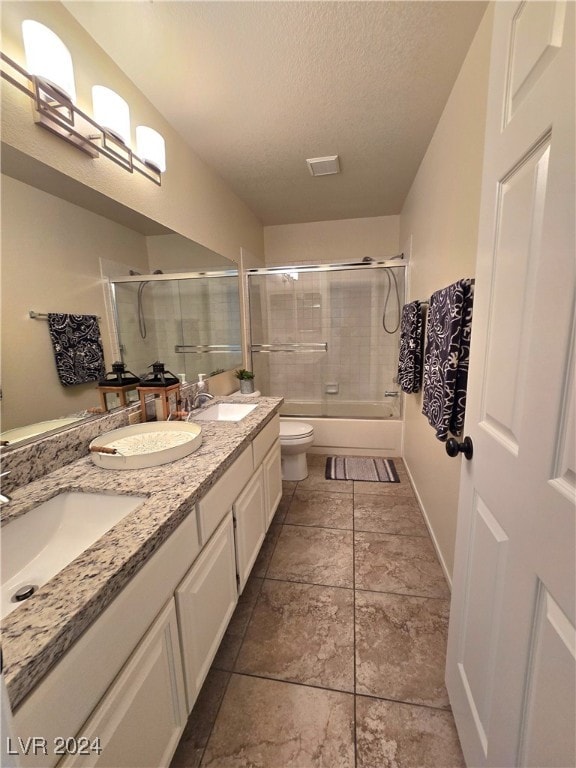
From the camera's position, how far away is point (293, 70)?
1387 mm

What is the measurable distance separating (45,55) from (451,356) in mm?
1715

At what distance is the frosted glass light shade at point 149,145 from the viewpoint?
4.60ft

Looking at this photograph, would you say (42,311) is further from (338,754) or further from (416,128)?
(416,128)

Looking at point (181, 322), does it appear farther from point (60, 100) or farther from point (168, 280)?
A: point (60, 100)

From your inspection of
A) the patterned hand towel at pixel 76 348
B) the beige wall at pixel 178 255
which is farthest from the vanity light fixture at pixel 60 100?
the patterned hand towel at pixel 76 348

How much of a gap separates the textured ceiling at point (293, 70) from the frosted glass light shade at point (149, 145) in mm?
236

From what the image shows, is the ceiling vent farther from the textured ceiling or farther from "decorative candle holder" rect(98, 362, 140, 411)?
"decorative candle holder" rect(98, 362, 140, 411)

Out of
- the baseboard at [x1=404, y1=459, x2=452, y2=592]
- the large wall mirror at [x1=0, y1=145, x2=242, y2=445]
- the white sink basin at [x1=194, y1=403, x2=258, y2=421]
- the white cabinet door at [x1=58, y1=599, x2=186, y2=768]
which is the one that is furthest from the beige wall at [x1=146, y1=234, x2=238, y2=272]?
the baseboard at [x1=404, y1=459, x2=452, y2=592]

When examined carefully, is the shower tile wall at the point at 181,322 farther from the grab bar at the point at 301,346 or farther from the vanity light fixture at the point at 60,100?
the grab bar at the point at 301,346

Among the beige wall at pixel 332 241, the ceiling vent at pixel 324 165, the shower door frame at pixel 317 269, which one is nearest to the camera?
the ceiling vent at pixel 324 165

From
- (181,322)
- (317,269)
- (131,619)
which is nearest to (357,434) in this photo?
(317,269)

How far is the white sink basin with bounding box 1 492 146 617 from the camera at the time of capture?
29.3 inches

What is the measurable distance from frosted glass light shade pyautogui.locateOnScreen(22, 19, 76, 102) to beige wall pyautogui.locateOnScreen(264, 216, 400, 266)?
2589mm

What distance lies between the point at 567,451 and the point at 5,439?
4.46 ft
